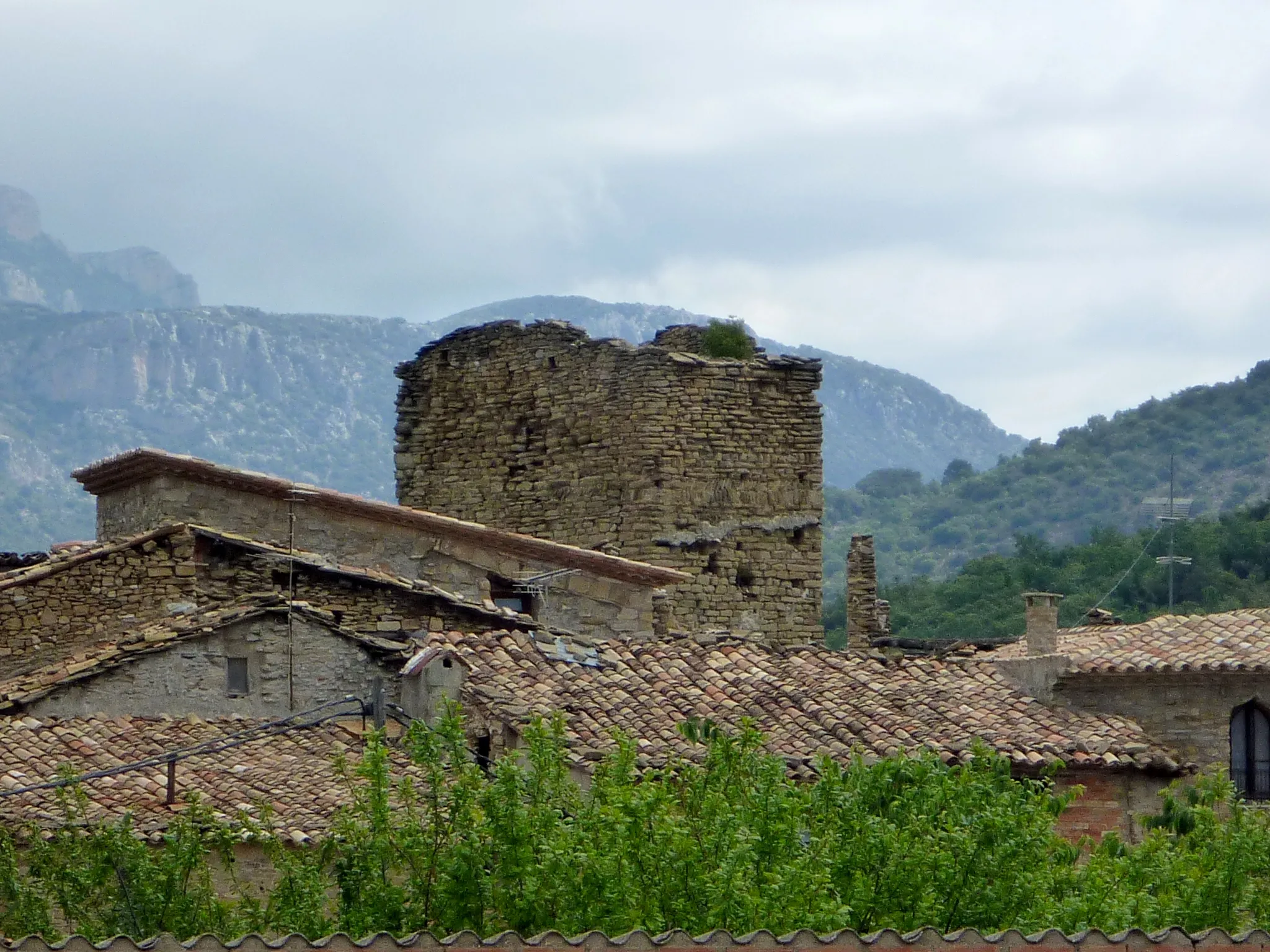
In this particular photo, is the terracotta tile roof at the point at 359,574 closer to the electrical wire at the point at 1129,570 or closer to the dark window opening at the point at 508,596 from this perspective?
the dark window opening at the point at 508,596

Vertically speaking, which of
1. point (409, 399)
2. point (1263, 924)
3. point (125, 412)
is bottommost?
point (1263, 924)

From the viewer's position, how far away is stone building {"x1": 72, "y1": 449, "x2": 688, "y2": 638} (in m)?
22.4

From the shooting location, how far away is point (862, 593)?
30719mm

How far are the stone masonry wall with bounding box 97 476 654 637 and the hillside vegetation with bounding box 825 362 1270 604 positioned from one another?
44.2 m

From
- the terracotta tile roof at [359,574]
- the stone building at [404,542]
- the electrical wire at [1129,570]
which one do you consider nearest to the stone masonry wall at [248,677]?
the terracotta tile roof at [359,574]

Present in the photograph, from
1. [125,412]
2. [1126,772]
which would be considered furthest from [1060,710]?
[125,412]

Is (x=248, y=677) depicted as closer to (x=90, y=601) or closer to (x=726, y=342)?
(x=90, y=601)

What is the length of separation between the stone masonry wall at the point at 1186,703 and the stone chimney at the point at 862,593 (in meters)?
9.37

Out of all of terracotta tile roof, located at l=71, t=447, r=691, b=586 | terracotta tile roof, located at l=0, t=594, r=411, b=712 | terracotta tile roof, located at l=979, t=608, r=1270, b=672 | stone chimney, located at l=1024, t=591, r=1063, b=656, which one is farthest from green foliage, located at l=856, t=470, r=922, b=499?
terracotta tile roof, located at l=0, t=594, r=411, b=712

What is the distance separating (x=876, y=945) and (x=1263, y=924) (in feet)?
8.79

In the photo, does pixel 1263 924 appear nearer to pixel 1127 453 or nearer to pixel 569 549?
pixel 569 549

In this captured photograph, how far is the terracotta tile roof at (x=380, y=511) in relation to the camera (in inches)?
880

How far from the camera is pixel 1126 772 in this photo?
1912 cm

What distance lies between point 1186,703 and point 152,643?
9053 mm
